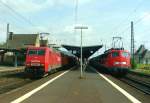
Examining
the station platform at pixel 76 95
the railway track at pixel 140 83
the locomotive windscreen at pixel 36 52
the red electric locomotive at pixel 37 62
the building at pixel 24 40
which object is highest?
the building at pixel 24 40

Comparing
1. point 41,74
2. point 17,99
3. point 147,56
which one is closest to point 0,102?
point 17,99

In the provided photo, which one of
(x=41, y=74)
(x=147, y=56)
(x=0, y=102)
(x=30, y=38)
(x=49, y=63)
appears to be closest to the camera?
(x=0, y=102)

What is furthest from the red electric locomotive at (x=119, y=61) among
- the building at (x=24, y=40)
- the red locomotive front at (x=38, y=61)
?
the building at (x=24, y=40)

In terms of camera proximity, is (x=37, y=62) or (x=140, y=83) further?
(x=37, y=62)

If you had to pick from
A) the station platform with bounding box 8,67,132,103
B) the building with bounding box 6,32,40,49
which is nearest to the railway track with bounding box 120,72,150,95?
the station platform with bounding box 8,67,132,103

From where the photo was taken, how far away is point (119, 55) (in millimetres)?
40031

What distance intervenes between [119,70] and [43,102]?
26.8m

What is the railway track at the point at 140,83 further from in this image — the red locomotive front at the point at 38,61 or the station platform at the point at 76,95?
the red locomotive front at the point at 38,61

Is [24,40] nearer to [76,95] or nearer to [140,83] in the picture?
[140,83]

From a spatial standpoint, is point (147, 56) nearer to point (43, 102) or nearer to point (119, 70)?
point (119, 70)

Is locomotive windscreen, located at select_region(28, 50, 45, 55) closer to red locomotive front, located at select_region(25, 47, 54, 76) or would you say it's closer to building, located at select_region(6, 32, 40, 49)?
red locomotive front, located at select_region(25, 47, 54, 76)

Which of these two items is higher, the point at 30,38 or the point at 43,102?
the point at 30,38

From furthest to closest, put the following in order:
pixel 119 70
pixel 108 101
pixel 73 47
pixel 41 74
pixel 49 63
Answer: pixel 73 47, pixel 119 70, pixel 49 63, pixel 41 74, pixel 108 101

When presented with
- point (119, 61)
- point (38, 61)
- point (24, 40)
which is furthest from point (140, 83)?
point (24, 40)
